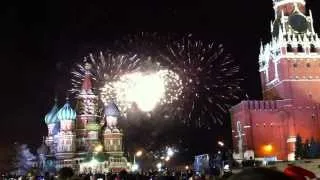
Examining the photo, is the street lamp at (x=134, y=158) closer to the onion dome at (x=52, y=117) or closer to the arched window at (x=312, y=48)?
the onion dome at (x=52, y=117)

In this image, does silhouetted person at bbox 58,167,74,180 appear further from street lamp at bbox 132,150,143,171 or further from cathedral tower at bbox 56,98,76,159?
cathedral tower at bbox 56,98,76,159

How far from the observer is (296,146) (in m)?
57.6

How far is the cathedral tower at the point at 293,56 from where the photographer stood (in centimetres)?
6144

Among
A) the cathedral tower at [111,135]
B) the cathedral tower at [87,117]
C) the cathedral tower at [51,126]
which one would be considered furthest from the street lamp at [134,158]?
the cathedral tower at [51,126]

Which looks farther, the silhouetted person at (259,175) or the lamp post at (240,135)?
the lamp post at (240,135)

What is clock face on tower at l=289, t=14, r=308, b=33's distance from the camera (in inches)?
2522

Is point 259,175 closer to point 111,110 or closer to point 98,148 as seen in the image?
point 98,148

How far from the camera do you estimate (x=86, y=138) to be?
7100cm

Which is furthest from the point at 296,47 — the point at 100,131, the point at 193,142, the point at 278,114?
the point at 100,131

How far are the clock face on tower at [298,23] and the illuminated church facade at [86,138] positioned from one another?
2684 centimetres

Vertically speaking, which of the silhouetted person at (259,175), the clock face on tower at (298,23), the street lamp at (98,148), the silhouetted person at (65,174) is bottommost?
the silhouetted person at (65,174)

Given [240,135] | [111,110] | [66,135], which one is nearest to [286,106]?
[240,135]

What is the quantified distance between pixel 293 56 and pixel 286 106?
21.3 feet

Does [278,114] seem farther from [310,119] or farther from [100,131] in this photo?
[100,131]
